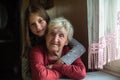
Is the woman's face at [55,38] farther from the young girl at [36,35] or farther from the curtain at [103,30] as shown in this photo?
the curtain at [103,30]

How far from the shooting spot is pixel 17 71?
1.79 m

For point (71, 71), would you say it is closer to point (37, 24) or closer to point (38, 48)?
point (38, 48)

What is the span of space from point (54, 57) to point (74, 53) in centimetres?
14

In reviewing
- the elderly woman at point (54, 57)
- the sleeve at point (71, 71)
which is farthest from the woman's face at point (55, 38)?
the sleeve at point (71, 71)

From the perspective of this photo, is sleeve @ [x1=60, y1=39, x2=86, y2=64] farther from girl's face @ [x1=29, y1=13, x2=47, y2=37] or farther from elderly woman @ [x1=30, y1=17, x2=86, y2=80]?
girl's face @ [x1=29, y1=13, x2=47, y2=37]

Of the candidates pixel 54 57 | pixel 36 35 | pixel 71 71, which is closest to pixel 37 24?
pixel 36 35

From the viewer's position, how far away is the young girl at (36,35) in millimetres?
1493

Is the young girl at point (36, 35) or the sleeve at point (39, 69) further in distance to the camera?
the young girl at point (36, 35)

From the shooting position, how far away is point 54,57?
153 centimetres

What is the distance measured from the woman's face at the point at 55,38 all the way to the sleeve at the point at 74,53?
79 mm

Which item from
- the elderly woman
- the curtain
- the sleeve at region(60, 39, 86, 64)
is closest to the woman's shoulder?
the elderly woman

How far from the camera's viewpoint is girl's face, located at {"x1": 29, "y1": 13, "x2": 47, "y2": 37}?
149cm

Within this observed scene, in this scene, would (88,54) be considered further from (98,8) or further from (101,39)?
(98,8)

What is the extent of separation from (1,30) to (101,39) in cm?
79
